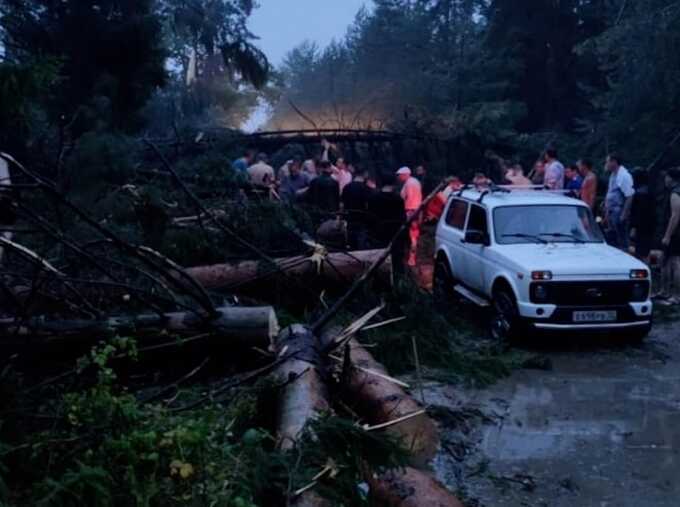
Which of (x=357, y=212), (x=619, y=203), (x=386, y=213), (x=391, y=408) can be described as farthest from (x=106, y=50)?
(x=391, y=408)

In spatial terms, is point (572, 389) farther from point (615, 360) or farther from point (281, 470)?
point (281, 470)

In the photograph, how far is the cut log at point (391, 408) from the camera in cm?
646

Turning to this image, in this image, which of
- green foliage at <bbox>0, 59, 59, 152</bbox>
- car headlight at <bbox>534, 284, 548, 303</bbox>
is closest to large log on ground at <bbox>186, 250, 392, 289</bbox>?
car headlight at <bbox>534, 284, 548, 303</bbox>

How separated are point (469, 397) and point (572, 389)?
3.70 feet

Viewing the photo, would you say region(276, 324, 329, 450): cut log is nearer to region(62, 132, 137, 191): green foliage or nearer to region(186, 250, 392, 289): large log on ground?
region(186, 250, 392, 289): large log on ground

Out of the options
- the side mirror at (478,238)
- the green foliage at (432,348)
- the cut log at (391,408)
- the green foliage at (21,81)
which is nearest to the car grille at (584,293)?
the green foliage at (432,348)

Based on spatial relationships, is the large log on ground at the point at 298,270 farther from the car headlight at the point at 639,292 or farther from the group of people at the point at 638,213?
the group of people at the point at 638,213

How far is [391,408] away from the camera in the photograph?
6.55m

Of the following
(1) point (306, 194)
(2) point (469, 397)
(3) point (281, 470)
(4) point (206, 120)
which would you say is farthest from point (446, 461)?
(4) point (206, 120)

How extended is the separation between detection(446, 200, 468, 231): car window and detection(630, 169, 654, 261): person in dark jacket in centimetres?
317

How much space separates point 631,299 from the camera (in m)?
10.1

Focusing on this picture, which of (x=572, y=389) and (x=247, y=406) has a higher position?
(x=247, y=406)

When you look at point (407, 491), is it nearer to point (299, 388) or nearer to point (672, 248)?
point (299, 388)

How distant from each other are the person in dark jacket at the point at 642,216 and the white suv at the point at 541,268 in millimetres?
2438
